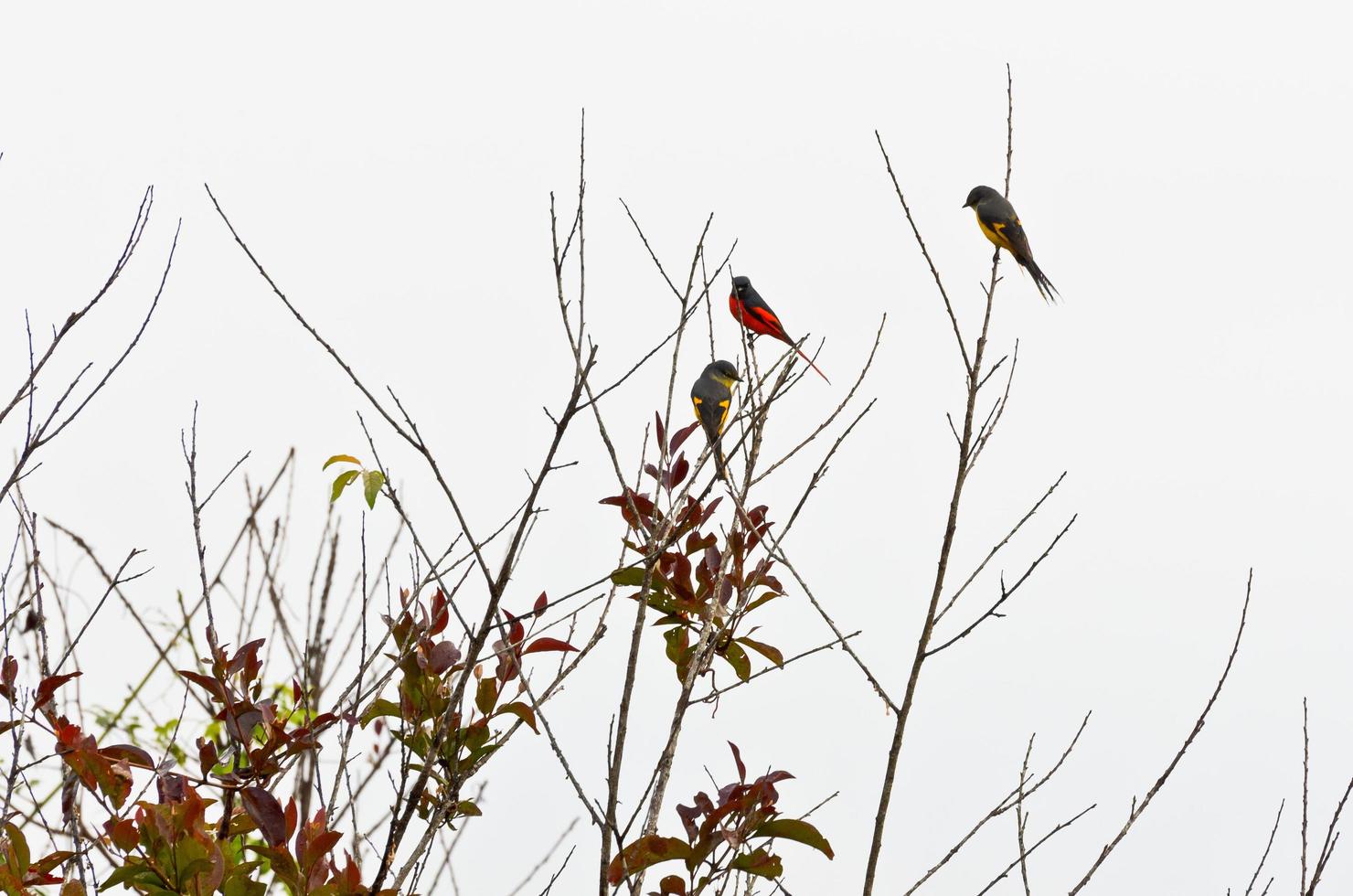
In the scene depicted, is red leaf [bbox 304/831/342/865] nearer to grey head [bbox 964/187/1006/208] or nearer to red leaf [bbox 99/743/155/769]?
red leaf [bbox 99/743/155/769]

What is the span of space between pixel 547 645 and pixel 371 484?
0.64 metres

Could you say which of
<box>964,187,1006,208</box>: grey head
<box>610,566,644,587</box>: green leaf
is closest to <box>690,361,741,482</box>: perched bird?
<box>964,187,1006,208</box>: grey head

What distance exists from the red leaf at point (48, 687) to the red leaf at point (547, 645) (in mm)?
873

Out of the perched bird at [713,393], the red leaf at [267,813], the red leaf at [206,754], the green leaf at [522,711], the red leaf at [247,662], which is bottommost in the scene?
the red leaf at [267,813]

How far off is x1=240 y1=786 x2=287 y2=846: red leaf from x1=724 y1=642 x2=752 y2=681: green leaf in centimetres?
105

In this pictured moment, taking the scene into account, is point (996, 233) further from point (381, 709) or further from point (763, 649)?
point (381, 709)

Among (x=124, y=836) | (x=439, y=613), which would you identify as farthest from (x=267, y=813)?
(x=439, y=613)

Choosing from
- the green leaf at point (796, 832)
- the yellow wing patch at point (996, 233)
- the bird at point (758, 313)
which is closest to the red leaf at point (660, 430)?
the green leaf at point (796, 832)

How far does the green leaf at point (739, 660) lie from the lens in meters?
2.94

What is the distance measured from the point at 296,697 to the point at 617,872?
2.88 ft

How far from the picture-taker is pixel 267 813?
228 centimetres

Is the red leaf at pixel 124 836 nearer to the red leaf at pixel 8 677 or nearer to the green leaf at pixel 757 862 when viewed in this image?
the red leaf at pixel 8 677

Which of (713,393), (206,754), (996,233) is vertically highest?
(996,233)

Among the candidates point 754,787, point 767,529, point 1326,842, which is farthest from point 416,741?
point 1326,842
